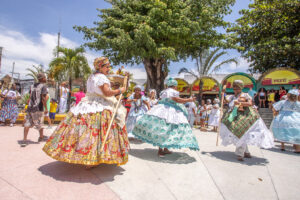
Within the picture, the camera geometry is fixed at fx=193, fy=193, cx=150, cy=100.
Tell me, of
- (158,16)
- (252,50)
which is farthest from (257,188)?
(252,50)

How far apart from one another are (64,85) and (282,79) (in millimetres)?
14482

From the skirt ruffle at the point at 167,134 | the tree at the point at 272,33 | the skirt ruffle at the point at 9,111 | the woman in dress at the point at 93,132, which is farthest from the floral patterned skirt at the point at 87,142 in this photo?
the tree at the point at 272,33

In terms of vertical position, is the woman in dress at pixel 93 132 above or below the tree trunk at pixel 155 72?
below

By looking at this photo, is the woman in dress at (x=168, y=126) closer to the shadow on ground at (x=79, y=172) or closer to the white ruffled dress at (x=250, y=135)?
the white ruffled dress at (x=250, y=135)

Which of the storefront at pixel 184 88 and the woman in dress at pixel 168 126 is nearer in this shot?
the woman in dress at pixel 168 126

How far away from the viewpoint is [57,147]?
2.72 meters

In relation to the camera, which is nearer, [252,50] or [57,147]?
[57,147]

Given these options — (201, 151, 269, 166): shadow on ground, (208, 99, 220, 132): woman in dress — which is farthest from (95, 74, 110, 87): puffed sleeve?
(208, 99, 220, 132): woman in dress

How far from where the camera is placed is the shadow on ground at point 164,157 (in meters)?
3.88

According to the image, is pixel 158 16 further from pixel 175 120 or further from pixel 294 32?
pixel 294 32

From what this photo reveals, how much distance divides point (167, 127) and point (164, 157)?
0.70 meters

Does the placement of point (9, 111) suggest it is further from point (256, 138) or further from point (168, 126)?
point (256, 138)

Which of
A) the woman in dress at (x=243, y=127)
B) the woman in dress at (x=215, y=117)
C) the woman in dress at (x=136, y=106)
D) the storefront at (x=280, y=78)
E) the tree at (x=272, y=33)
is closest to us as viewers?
the woman in dress at (x=243, y=127)

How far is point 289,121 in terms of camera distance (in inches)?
204
